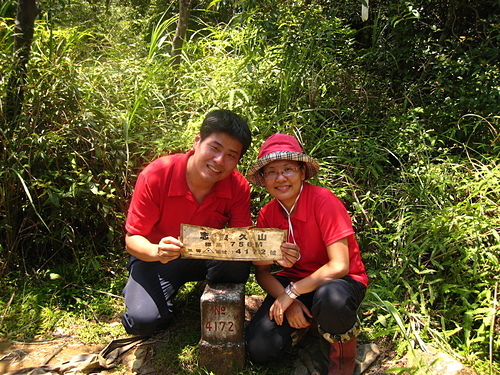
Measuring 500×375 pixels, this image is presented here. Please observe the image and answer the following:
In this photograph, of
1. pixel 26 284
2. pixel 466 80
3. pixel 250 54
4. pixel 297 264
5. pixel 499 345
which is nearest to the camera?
pixel 499 345

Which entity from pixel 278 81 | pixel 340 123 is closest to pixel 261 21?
pixel 278 81

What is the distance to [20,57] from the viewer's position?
2863 millimetres

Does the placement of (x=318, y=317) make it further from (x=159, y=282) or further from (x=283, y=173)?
(x=159, y=282)

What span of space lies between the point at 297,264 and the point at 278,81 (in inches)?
66.8

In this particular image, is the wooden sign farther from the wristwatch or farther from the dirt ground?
the dirt ground

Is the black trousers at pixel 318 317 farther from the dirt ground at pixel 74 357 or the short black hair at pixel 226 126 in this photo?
the short black hair at pixel 226 126

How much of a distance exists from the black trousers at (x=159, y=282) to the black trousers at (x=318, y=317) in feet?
0.83

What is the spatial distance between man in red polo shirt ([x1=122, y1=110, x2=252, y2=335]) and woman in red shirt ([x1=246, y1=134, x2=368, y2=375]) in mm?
146

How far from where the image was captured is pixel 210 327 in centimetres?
216

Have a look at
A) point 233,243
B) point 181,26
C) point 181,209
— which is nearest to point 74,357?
point 181,209

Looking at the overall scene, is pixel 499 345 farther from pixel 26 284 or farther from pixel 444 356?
pixel 26 284

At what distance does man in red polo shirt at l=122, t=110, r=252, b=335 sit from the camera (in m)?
2.17

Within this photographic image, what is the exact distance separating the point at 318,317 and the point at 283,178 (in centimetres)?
65

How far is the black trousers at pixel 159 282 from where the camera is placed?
228 centimetres
